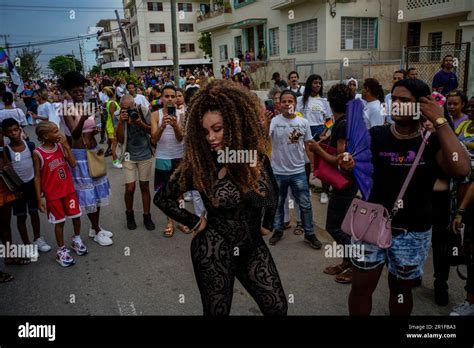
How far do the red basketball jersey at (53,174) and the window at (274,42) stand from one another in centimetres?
1934

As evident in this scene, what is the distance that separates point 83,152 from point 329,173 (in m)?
3.08

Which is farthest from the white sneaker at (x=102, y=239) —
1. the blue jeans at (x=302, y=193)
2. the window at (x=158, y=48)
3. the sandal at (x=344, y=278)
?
the window at (x=158, y=48)

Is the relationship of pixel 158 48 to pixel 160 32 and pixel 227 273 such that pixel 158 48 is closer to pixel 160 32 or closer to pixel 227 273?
pixel 160 32

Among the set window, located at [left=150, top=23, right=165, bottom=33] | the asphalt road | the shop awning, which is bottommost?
the asphalt road

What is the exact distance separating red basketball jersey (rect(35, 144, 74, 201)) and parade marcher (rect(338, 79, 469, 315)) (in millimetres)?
3352

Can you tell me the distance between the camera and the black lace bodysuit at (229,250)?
88.8 inches

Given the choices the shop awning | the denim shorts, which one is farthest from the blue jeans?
the shop awning

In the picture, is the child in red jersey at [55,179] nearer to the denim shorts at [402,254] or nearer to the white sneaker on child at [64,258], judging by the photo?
the white sneaker on child at [64,258]

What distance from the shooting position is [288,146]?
4.60m

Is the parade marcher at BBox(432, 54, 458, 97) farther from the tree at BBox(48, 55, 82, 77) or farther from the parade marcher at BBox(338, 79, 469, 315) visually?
the tree at BBox(48, 55, 82, 77)

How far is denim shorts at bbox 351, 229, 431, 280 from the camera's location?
8.23 ft

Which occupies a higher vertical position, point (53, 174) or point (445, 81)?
point (445, 81)

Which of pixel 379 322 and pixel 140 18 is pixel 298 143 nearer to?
pixel 379 322

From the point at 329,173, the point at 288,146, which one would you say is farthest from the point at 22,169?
the point at 329,173
